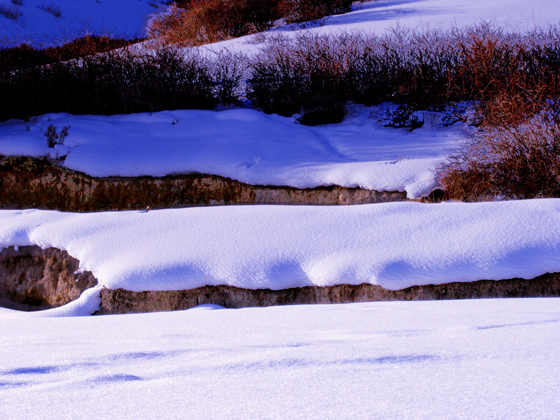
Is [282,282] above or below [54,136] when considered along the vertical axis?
below

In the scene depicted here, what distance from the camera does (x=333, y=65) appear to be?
10727 mm

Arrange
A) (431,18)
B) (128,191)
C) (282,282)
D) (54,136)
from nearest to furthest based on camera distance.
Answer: (282,282) → (128,191) → (54,136) → (431,18)

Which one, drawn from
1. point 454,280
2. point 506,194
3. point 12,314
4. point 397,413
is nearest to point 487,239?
point 454,280

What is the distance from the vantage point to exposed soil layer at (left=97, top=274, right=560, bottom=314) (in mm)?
4305

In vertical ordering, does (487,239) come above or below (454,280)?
above

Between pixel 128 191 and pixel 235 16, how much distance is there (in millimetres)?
9194

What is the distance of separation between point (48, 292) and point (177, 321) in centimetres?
266

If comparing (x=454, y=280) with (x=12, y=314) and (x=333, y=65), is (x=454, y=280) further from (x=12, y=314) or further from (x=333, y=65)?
(x=333, y=65)

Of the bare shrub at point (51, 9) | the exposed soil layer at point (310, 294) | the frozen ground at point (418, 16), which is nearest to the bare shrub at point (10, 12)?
the frozen ground at point (418, 16)

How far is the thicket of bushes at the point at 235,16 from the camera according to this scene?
1584 cm

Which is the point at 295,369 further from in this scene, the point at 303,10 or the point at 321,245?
the point at 303,10

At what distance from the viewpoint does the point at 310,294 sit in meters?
4.51

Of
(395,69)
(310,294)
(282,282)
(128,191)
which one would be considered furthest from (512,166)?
(128,191)

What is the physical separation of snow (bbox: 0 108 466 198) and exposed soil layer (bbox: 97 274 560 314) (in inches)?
105
